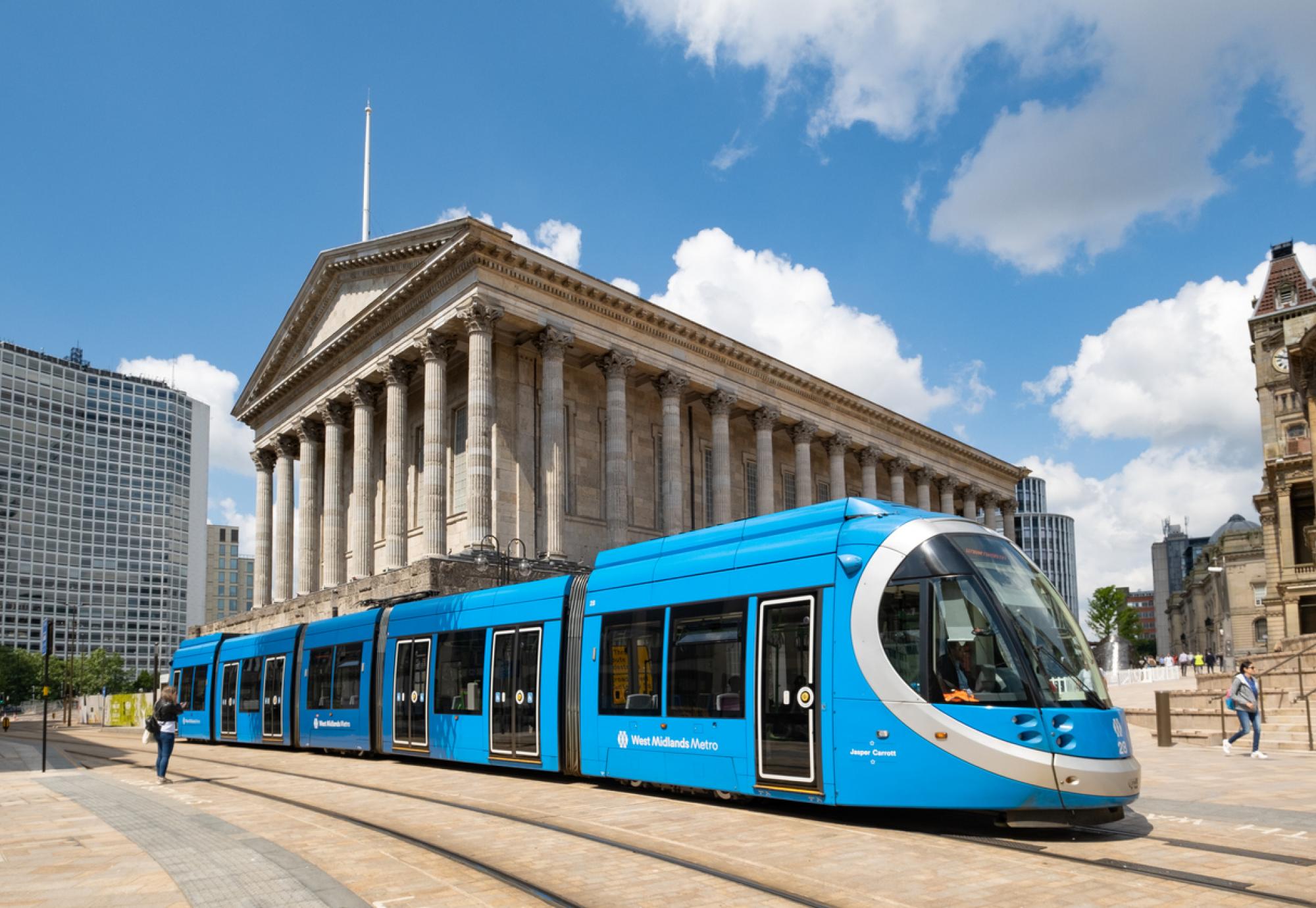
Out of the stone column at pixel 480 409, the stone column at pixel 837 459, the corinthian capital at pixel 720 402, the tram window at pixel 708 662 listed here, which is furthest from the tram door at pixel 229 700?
the stone column at pixel 837 459

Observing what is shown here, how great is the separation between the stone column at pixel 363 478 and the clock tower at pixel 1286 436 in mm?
42525

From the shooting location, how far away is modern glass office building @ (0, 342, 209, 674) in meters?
139

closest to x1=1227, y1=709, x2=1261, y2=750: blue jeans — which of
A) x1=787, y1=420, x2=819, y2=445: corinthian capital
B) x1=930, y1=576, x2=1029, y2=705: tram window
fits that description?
x1=930, y1=576, x2=1029, y2=705: tram window

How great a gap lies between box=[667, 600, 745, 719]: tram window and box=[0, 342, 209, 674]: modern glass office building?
481 ft

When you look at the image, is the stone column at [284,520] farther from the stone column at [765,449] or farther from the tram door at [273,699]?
the tram door at [273,699]

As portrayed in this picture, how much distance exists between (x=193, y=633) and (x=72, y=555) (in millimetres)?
104860

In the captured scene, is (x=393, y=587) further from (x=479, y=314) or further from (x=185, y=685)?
(x=479, y=314)

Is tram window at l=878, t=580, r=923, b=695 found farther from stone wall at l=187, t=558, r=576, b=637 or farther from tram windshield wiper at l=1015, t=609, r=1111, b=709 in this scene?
Result: stone wall at l=187, t=558, r=576, b=637

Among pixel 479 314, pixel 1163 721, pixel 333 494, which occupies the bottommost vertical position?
pixel 1163 721


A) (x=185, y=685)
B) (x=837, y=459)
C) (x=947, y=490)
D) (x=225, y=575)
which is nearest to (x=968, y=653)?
(x=185, y=685)

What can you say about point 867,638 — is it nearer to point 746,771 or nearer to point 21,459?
point 746,771

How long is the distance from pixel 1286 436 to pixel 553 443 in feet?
197

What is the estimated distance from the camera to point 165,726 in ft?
59.9

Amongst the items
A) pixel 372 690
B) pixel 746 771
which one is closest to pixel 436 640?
pixel 372 690
